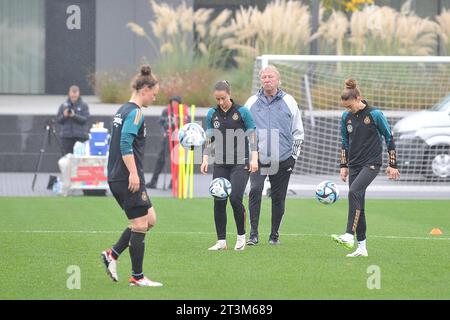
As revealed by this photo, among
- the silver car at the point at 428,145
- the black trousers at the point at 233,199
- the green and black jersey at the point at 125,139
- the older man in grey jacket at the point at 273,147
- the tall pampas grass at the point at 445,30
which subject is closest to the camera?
the green and black jersey at the point at 125,139

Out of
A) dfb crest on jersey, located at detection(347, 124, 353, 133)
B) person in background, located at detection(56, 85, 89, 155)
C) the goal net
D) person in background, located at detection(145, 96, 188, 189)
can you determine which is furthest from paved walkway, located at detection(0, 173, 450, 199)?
dfb crest on jersey, located at detection(347, 124, 353, 133)

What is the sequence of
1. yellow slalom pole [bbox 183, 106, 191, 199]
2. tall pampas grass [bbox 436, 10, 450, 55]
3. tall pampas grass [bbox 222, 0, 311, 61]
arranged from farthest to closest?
1. tall pampas grass [bbox 436, 10, 450, 55]
2. tall pampas grass [bbox 222, 0, 311, 61]
3. yellow slalom pole [bbox 183, 106, 191, 199]

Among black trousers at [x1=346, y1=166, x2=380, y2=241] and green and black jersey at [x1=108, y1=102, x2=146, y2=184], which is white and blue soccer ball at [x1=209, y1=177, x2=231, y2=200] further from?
green and black jersey at [x1=108, y1=102, x2=146, y2=184]

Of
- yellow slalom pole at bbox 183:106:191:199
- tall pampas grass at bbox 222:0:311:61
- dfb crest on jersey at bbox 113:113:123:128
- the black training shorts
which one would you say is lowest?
yellow slalom pole at bbox 183:106:191:199

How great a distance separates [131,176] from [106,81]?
20.8 m

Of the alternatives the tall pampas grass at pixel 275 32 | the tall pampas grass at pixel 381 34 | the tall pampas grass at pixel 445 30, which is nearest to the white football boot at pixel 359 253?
the tall pampas grass at pixel 275 32

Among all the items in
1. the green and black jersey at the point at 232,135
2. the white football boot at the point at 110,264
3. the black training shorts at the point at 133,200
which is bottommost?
the white football boot at the point at 110,264

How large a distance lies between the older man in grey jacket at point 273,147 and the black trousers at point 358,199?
144 cm

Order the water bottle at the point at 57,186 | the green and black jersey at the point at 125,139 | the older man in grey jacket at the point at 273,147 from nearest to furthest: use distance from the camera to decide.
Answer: the green and black jersey at the point at 125,139
the older man in grey jacket at the point at 273,147
the water bottle at the point at 57,186

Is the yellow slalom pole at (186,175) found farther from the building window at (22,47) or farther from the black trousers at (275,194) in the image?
the building window at (22,47)

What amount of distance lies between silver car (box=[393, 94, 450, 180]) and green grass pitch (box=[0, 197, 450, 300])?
12.2 feet

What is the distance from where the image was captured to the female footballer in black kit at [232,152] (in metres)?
13.8

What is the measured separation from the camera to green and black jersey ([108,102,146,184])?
1077 cm

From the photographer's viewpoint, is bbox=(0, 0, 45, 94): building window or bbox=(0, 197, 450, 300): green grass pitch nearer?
bbox=(0, 197, 450, 300): green grass pitch
